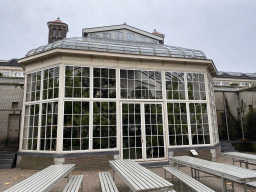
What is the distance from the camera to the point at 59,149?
279 inches

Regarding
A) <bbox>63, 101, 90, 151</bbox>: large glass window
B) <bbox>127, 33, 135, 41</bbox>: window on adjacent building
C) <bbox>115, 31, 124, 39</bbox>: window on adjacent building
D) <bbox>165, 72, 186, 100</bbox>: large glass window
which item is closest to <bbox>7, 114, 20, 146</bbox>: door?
<bbox>63, 101, 90, 151</bbox>: large glass window

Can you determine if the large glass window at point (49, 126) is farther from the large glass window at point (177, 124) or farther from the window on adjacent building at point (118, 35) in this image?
the window on adjacent building at point (118, 35)

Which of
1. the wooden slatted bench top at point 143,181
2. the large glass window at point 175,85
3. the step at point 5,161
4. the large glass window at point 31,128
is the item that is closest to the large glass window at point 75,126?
the large glass window at point 31,128

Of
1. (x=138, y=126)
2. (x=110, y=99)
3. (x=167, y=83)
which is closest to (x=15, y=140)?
Answer: (x=110, y=99)

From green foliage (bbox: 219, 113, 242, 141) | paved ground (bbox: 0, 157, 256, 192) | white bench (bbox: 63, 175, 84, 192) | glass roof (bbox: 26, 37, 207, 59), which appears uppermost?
glass roof (bbox: 26, 37, 207, 59)

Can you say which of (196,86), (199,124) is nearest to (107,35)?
(196,86)

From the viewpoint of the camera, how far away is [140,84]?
27.6 feet

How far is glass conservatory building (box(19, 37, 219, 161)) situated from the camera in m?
7.46

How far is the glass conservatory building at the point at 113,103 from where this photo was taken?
24.5ft

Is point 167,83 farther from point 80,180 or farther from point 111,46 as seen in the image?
point 80,180

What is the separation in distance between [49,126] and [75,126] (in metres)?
1.08

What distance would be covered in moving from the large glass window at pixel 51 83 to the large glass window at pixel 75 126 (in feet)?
2.47

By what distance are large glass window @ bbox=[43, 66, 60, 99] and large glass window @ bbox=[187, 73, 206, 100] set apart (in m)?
6.05

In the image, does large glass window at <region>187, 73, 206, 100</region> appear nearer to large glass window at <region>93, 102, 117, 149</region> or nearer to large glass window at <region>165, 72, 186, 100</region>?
large glass window at <region>165, 72, 186, 100</region>
